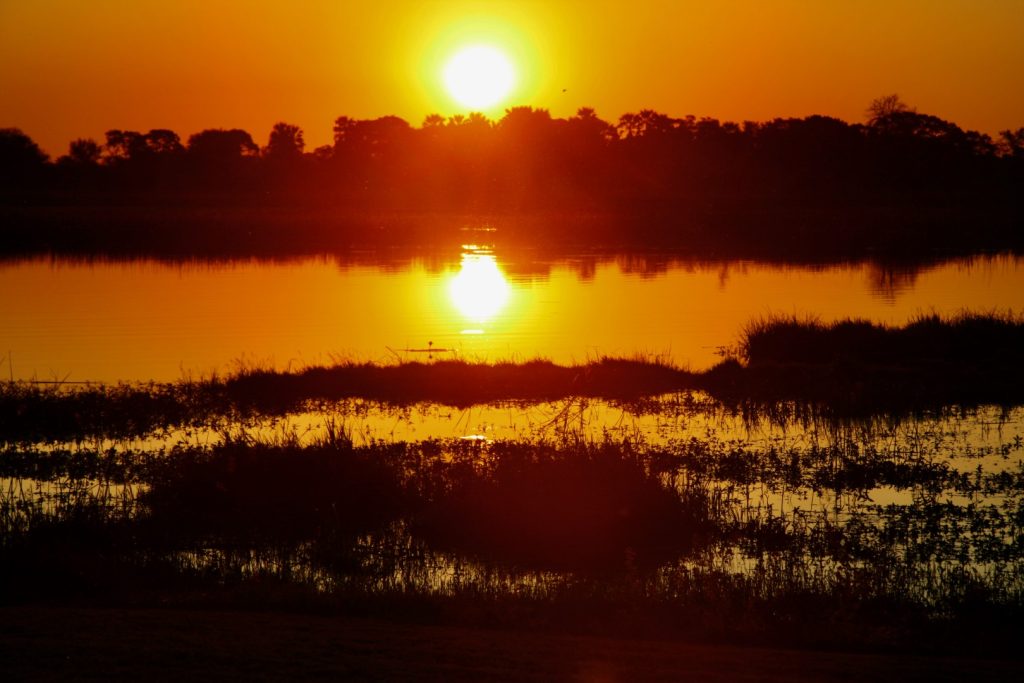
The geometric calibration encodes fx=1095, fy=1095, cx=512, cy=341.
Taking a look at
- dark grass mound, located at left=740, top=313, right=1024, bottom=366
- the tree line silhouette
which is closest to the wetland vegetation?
dark grass mound, located at left=740, top=313, right=1024, bottom=366

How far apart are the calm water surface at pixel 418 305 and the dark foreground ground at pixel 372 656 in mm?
16430

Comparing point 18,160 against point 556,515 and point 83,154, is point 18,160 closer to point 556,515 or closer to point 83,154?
point 83,154

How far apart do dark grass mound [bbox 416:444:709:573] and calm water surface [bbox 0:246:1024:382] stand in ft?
41.8

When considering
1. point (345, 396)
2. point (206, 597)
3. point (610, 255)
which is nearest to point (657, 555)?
point (206, 597)

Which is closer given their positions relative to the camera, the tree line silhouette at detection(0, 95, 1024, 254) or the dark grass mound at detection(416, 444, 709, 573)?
the dark grass mound at detection(416, 444, 709, 573)

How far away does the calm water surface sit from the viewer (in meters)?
28.3

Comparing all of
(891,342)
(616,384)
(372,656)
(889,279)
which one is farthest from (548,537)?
(889,279)

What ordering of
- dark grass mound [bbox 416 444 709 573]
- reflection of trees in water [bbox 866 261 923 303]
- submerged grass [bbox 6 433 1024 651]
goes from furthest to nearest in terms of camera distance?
reflection of trees in water [bbox 866 261 923 303], dark grass mound [bbox 416 444 709 573], submerged grass [bbox 6 433 1024 651]

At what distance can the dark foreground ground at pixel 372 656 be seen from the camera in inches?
276

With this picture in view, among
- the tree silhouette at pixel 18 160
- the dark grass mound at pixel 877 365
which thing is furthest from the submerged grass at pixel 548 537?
the tree silhouette at pixel 18 160

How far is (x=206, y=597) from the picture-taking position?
935 cm

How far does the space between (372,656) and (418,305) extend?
3360 cm

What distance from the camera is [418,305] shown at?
40.7 metres

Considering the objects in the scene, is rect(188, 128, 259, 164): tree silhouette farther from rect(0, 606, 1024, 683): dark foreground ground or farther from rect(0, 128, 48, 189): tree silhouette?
rect(0, 606, 1024, 683): dark foreground ground
